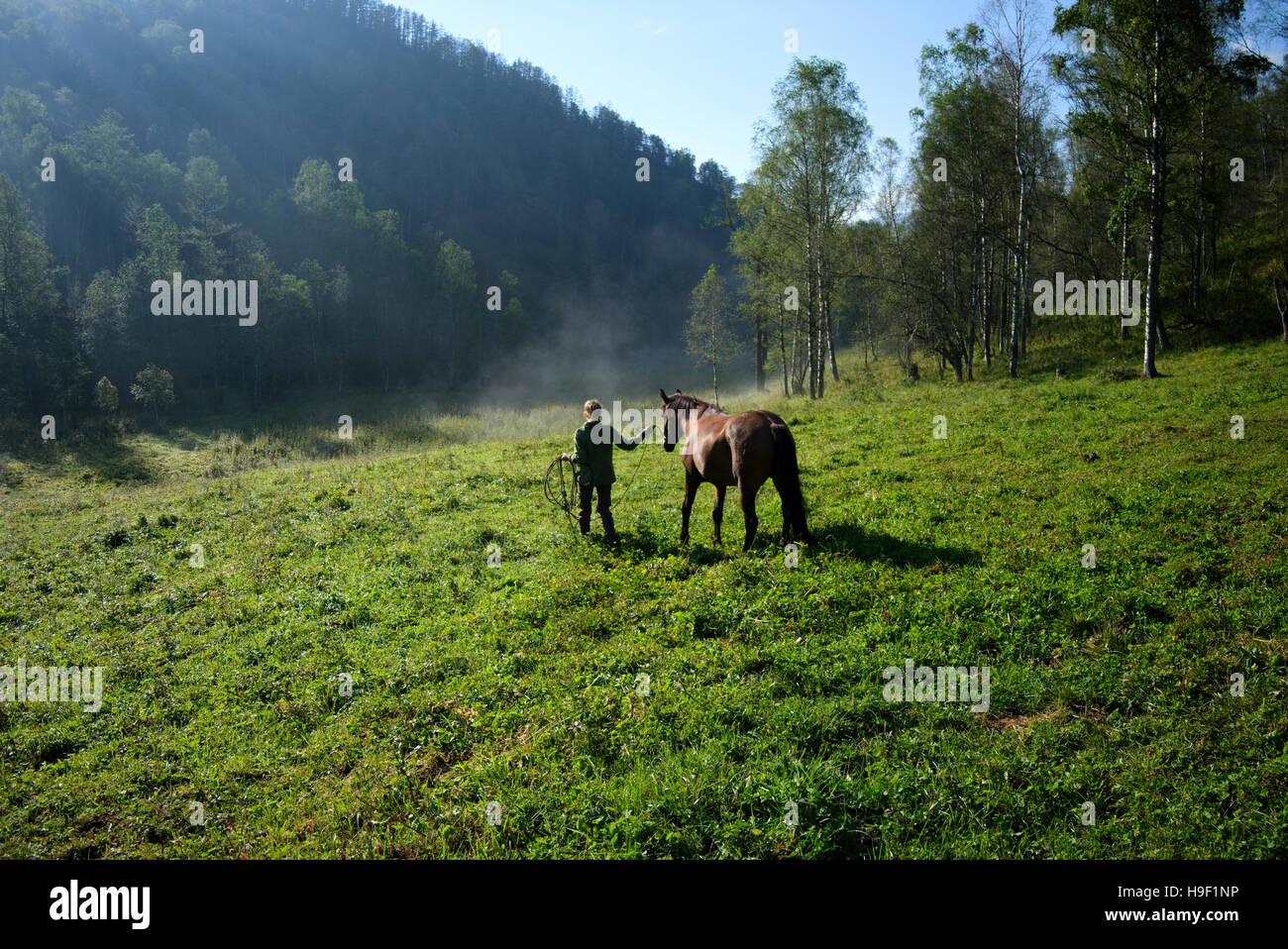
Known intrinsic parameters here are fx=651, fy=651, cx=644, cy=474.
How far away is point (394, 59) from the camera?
152250mm

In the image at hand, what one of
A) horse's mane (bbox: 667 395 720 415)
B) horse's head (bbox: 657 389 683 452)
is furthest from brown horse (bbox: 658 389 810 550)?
horse's head (bbox: 657 389 683 452)

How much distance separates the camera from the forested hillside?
170ft

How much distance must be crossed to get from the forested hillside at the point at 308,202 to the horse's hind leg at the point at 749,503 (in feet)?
98.6

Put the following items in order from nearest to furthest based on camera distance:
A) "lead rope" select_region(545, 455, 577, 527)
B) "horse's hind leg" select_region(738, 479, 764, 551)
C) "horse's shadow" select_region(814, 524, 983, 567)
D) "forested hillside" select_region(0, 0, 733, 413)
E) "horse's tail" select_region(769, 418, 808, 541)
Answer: "horse's shadow" select_region(814, 524, 983, 567)
"horse's tail" select_region(769, 418, 808, 541)
"horse's hind leg" select_region(738, 479, 764, 551)
"lead rope" select_region(545, 455, 577, 527)
"forested hillside" select_region(0, 0, 733, 413)

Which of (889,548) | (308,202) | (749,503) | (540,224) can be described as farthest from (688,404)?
(540,224)

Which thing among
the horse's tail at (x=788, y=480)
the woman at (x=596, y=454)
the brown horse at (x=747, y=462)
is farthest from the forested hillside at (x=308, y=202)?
the horse's tail at (x=788, y=480)

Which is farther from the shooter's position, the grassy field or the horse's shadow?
the horse's shadow

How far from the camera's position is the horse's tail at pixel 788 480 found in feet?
31.3

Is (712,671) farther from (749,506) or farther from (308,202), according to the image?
(308,202)

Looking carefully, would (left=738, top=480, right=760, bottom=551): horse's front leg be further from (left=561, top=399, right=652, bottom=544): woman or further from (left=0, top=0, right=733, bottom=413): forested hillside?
(left=0, top=0, right=733, bottom=413): forested hillside

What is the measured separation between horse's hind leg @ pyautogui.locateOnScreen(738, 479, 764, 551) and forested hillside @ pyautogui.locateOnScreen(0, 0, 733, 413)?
30.0 m

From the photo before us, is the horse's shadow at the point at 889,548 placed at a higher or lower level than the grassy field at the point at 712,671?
higher

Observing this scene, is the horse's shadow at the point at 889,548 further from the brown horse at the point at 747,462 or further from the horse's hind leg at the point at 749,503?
the horse's hind leg at the point at 749,503

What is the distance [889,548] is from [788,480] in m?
1.71
